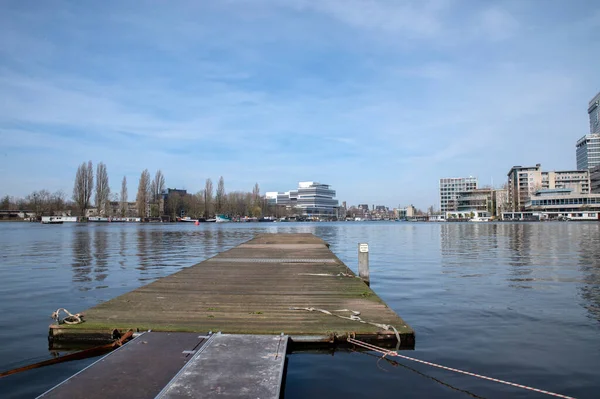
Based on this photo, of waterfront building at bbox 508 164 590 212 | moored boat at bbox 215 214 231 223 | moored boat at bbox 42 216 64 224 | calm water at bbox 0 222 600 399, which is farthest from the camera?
waterfront building at bbox 508 164 590 212

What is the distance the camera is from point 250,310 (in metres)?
8.66

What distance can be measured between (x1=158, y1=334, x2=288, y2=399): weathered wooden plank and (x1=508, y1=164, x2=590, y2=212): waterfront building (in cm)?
18752

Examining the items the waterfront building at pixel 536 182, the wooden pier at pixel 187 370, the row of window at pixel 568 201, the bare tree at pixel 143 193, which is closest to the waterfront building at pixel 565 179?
the waterfront building at pixel 536 182

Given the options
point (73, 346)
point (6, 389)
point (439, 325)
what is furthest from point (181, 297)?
point (439, 325)

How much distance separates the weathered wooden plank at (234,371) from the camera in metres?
4.52

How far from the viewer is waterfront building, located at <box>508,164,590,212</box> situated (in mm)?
174125

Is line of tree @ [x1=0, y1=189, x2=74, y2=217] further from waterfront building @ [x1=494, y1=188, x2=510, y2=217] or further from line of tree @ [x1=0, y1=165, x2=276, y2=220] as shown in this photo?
waterfront building @ [x1=494, y1=188, x2=510, y2=217]

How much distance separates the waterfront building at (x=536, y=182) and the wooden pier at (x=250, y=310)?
18242cm

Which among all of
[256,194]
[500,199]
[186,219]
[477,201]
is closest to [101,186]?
[186,219]

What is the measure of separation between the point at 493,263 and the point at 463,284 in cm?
770

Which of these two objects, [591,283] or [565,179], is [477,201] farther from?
[591,283]

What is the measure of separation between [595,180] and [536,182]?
20928mm

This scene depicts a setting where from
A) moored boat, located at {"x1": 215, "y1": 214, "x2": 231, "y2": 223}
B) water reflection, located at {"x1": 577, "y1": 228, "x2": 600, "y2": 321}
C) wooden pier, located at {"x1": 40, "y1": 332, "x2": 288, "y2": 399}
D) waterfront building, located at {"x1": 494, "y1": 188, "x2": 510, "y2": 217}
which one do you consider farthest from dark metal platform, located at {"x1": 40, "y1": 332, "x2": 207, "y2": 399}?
waterfront building, located at {"x1": 494, "y1": 188, "x2": 510, "y2": 217}

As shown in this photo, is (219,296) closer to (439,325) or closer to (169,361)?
(169,361)
